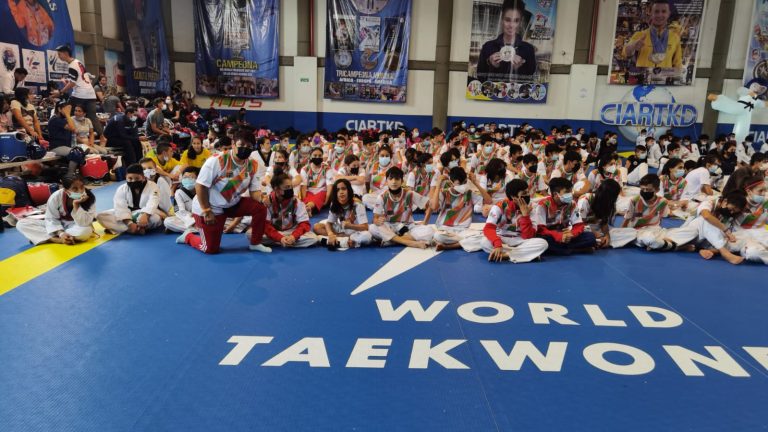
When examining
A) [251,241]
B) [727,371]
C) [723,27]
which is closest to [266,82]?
[251,241]

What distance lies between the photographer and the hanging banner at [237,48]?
1653 cm

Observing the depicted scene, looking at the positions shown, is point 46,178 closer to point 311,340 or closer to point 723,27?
point 311,340

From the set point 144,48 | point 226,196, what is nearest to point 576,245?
point 226,196

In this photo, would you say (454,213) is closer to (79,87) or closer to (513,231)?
(513,231)

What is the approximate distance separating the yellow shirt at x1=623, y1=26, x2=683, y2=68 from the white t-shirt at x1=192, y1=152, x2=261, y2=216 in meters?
15.5

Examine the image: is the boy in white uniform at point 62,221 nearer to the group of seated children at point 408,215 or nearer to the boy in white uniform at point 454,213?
the group of seated children at point 408,215

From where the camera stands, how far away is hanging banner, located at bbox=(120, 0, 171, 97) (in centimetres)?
1367

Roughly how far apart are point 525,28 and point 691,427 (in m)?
16.0

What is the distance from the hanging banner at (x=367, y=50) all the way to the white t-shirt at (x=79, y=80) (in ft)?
28.2

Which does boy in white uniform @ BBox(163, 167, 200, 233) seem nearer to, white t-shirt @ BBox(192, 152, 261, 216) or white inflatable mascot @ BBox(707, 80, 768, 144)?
white t-shirt @ BBox(192, 152, 261, 216)

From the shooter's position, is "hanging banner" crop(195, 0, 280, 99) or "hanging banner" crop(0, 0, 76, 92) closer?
"hanging banner" crop(0, 0, 76, 92)

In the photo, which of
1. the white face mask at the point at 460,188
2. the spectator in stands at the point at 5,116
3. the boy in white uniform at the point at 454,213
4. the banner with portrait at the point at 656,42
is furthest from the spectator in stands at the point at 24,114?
the banner with portrait at the point at 656,42

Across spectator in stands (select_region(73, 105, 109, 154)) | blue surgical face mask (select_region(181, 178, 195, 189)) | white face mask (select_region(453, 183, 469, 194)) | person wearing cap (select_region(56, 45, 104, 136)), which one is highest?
person wearing cap (select_region(56, 45, 104, 136))

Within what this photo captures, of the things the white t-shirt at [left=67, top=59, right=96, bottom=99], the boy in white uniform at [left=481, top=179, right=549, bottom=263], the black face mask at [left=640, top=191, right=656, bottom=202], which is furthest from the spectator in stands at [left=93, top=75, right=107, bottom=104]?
the black face mask at [left=640, top=191, right=656, bottom=202]
